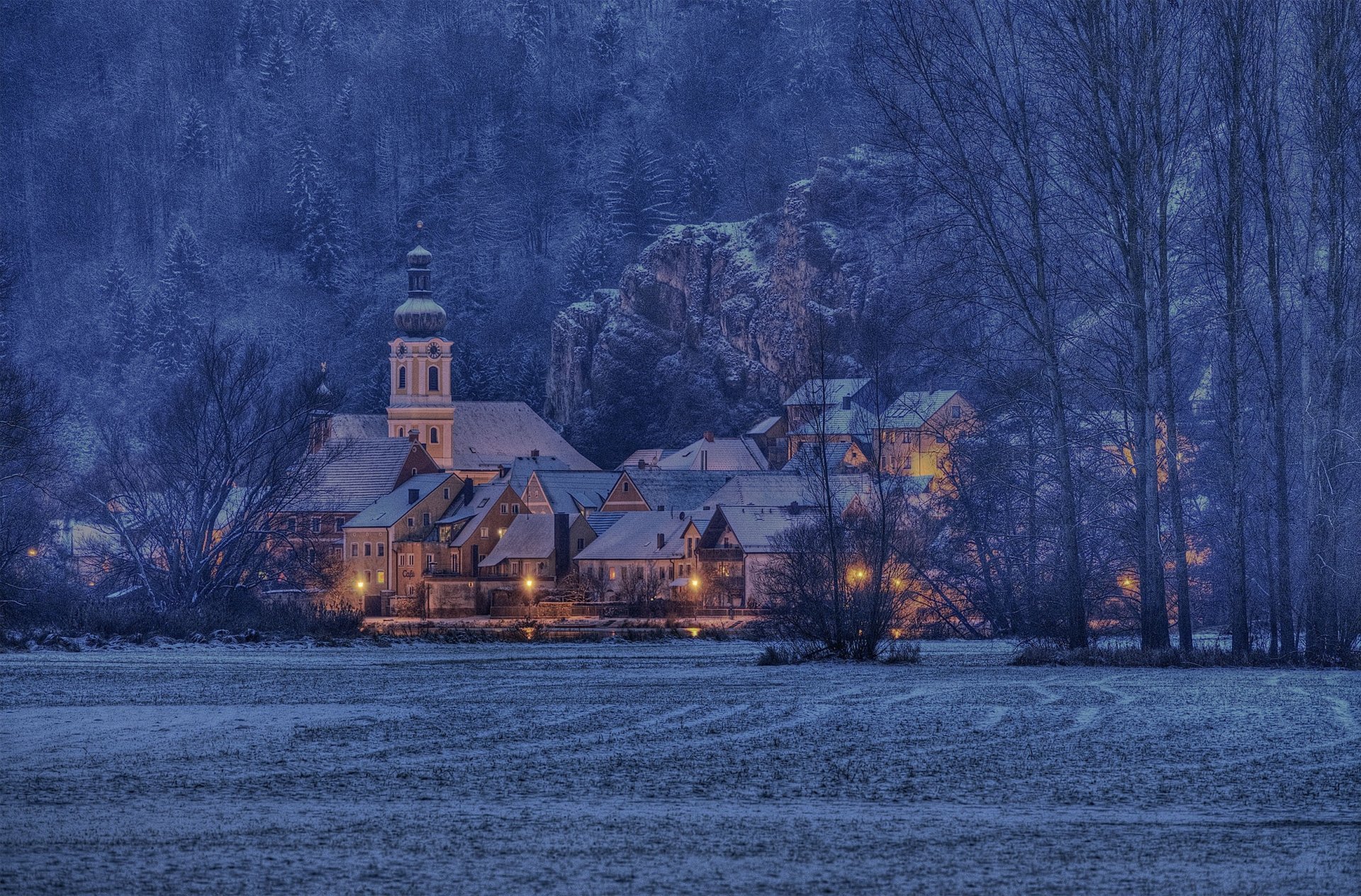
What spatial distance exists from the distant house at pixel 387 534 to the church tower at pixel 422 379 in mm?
47328

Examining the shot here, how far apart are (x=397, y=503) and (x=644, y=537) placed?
75.6 feet

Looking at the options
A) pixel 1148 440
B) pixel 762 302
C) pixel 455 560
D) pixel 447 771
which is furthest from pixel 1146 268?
pixel 762 302

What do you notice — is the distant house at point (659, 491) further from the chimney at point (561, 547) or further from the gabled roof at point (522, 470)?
the gabled roof at point (522, 470)

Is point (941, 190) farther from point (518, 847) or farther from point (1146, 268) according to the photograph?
point (518, 847)

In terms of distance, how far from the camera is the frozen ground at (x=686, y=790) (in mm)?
9617

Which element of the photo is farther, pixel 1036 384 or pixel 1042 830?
pixel 1036 384

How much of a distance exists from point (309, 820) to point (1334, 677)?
1823 cm

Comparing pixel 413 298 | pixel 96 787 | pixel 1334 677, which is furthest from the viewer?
pixel 413 298

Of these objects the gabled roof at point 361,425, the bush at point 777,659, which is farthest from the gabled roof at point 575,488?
the bush at point 777,659

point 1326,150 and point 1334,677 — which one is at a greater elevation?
point 1326,150

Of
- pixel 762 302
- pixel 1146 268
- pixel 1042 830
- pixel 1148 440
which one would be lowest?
pixel 1042 830

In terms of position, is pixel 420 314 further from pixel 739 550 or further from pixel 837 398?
pixel 739 550

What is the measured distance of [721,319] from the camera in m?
176

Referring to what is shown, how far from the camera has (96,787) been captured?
12.9 metres
